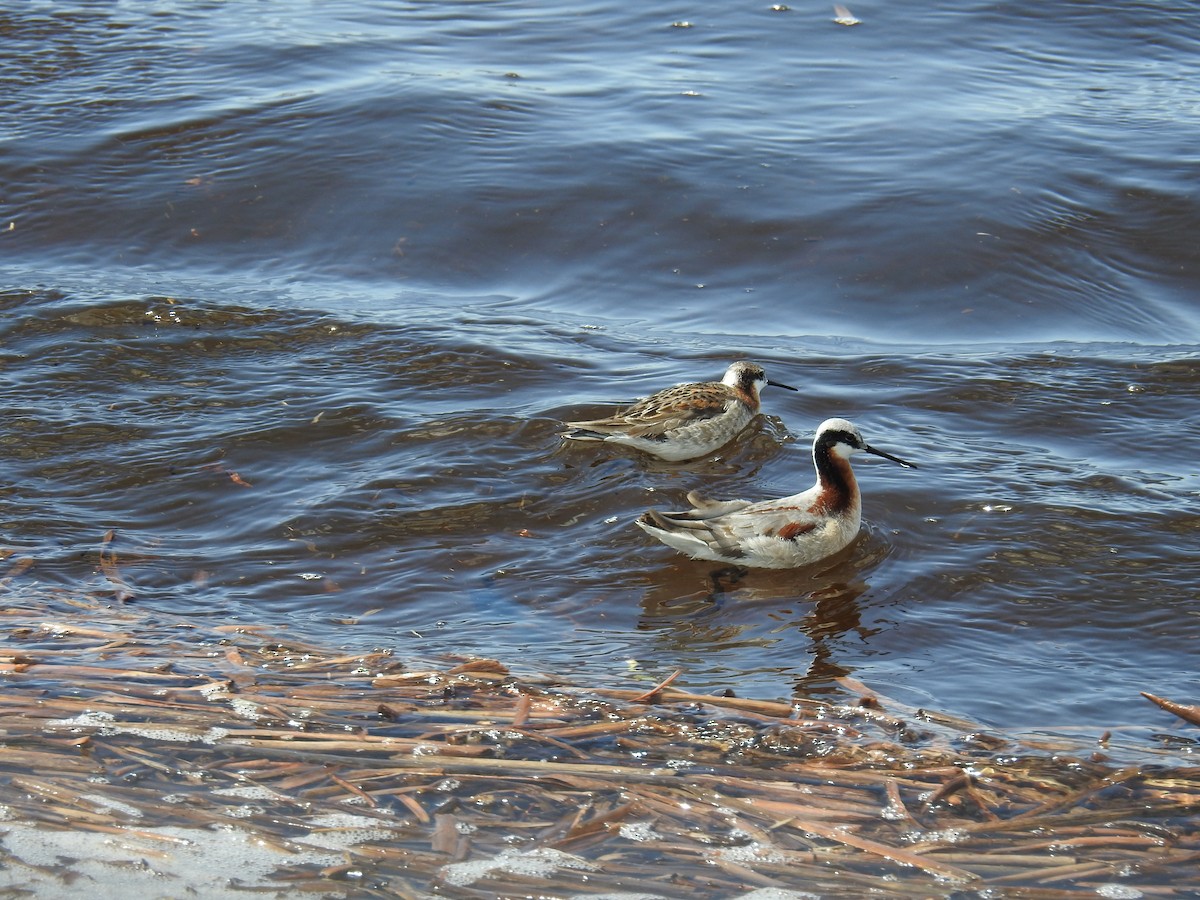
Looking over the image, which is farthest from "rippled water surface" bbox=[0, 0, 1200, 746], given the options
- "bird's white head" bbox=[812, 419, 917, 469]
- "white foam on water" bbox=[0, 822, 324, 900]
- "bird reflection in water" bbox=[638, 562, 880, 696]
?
"white foam on water" bbox=[0, 822, 324, 900]

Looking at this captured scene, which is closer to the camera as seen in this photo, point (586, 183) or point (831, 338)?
point (831, 338)

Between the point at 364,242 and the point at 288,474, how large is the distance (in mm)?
4174

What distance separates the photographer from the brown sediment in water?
4797 millimetres

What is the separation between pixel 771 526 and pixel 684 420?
149 centimetres

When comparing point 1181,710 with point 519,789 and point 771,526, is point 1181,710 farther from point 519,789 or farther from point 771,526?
point 519,789

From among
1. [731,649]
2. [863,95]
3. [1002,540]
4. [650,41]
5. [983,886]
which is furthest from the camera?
[650,41]

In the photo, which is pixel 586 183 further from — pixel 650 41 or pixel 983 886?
pixel 983 886

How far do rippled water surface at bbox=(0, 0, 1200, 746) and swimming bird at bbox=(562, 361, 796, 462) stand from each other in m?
0.18

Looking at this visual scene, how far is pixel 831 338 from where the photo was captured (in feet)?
35.1

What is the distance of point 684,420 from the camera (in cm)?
898

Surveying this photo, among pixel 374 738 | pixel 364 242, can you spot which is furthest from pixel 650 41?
pixel 374 738

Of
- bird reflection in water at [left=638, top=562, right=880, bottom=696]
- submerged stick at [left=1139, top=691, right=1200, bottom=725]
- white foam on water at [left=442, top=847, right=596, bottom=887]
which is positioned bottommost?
bird reflection in water at [left=638, top=562, right=880, bottom=696]

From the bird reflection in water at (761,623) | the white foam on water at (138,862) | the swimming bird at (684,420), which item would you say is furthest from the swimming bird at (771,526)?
the white foam on water at (138,862)

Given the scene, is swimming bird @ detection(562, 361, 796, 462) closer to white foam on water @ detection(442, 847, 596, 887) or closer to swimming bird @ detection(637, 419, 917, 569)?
swimming bird @ detection(637, 419, 917, 569)
